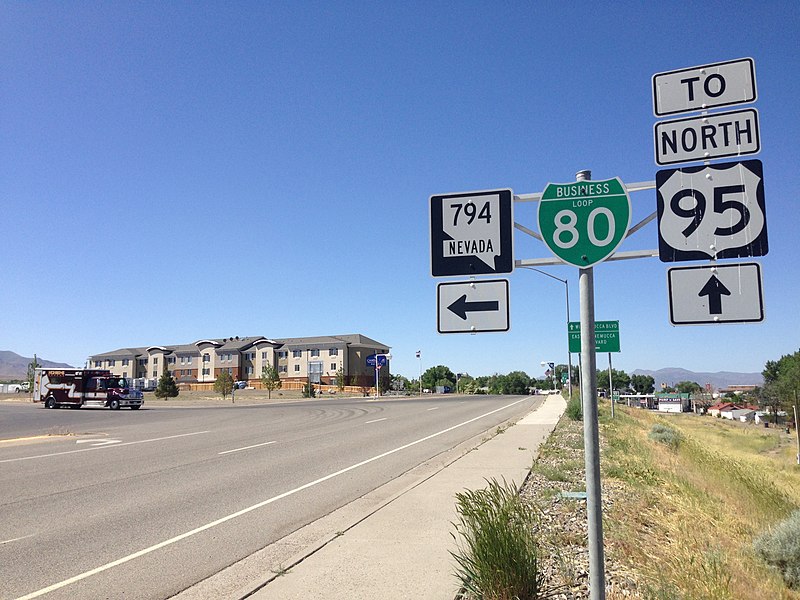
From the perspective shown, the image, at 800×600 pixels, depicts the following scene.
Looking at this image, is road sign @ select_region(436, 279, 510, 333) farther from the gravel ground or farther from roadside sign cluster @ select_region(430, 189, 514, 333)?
the gravel ground

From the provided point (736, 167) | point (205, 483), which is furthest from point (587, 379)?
point (205, 483)

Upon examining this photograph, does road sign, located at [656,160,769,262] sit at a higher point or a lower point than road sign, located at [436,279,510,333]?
higher

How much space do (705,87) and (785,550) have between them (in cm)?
471

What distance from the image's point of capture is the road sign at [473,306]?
4.08 metres

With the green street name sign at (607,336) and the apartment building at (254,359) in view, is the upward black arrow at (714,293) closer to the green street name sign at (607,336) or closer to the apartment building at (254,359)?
the green street name sign at (607,336)

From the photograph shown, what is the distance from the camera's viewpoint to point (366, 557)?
636cm

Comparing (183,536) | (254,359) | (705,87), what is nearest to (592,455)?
(705,87)

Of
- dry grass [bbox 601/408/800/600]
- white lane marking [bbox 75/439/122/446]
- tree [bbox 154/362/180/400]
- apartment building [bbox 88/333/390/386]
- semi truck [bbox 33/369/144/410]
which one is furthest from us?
apartment building [bbox 88/333/390/386]

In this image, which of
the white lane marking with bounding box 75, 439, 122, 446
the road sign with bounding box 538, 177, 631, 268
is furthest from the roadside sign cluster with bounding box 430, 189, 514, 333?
the white lane marking with bounding box 75, 439, 122, 446

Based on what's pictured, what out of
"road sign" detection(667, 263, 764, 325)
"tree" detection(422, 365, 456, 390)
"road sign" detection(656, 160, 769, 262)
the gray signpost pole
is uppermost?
"road sign" detection(656, 160, 769, 262)

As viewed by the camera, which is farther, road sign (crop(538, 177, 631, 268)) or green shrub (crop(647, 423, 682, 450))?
green shrub (crop(647, 423, 682, 450))

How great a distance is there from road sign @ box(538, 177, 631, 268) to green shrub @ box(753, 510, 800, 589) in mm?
4370

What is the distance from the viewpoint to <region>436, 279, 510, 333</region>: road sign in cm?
408

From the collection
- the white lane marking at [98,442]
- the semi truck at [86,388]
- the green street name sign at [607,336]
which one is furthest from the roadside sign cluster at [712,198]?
the semi truck at [86,388]
